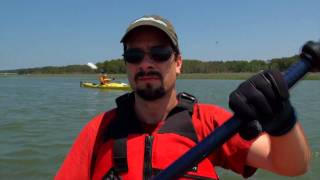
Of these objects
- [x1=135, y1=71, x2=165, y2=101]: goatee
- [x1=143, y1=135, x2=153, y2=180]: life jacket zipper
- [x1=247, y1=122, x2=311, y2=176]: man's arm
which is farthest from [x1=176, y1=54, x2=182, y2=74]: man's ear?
[x1=247, y1=122, x2=311, y2=176]: man's arm

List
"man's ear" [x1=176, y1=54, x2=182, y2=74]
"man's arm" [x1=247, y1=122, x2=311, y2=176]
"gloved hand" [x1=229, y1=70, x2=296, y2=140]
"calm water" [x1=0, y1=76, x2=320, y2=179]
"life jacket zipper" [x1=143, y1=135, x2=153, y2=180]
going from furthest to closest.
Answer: "calm water" [x1=0, y1=76, x2=320, y2=179] → "man's ear" [x1=176, y1=54, x2=182, y2=74] → "life jacket zipper" [x1=143, y1=135, x2=153, y2=180] → "man's arm" [x1=247, y1=122, x2=311, y2=176] → "gloved hand" [x1=229, y1=70, x2=296, y2=140]

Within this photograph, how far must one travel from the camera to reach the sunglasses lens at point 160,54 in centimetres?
248

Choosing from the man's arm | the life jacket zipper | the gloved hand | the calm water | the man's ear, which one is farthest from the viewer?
the calm water

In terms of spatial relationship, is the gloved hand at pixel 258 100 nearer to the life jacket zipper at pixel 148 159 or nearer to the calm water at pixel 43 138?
the life jacket zipper at pixel 148 159

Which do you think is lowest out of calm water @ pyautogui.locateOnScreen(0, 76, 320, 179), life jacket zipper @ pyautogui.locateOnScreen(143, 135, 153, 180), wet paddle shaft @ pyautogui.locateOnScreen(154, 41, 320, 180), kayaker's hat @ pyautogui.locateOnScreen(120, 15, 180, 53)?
calm water @ pyautogui.locateOnScreen(0, 76, 320, 179)

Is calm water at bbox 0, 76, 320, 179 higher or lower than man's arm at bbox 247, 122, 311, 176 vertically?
lower

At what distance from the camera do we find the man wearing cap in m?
2.41

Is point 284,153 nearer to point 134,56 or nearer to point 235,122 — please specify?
point 235,122

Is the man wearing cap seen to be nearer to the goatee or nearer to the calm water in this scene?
the goatee

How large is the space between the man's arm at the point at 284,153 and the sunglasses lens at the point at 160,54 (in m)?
0.69

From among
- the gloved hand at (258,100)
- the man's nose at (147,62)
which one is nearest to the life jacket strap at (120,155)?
the man's nose at (147,62)

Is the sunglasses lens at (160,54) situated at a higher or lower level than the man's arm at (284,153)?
higher

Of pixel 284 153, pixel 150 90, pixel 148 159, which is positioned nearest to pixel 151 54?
pixel 150 90

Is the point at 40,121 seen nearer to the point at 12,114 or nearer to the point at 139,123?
the point at 12,114
